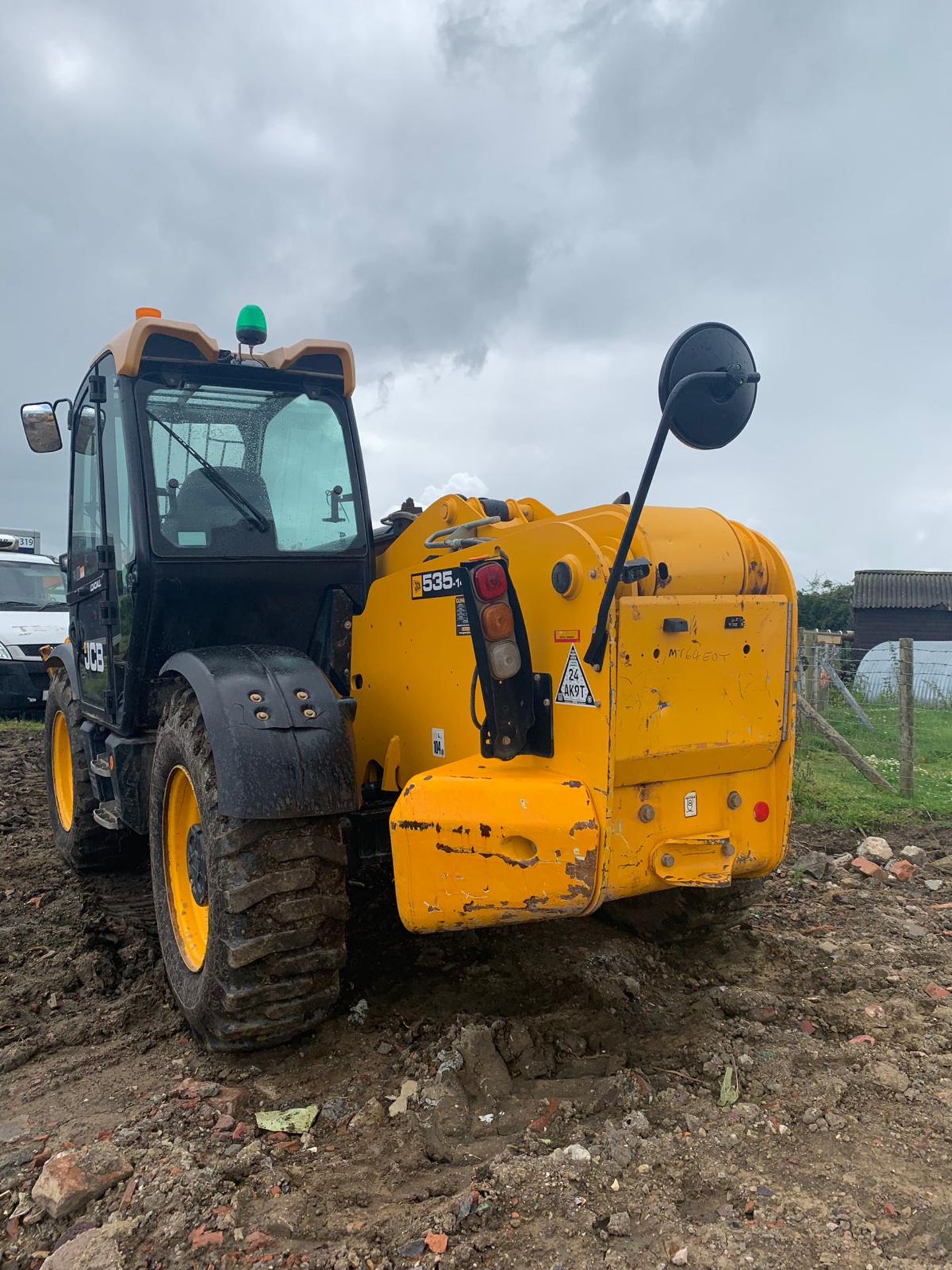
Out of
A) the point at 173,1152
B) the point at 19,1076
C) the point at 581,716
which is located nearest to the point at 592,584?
the point at 581,716

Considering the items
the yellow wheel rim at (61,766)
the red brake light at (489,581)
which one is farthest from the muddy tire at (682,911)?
the yellow wheel rim at (61,766)

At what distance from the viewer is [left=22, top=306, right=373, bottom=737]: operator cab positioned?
12.2 feet

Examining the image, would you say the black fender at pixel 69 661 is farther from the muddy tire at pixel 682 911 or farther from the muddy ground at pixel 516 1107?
the muddy tire at pixel 682 911

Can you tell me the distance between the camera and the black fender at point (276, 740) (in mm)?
2863

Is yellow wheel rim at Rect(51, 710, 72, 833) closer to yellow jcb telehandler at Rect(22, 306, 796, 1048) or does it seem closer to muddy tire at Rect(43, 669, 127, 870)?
muddy tire at Rect(43, 669, 127, 870)

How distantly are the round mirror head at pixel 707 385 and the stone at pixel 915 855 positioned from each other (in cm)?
412

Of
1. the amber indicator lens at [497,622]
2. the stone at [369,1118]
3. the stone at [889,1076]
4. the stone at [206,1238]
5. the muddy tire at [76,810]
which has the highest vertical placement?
the amber indicator lens at [497,622]

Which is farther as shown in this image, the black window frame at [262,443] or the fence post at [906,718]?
the fence post at [906,718]

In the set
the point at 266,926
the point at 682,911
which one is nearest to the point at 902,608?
the point at 682,911

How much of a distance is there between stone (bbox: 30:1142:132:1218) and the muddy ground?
0.05ft

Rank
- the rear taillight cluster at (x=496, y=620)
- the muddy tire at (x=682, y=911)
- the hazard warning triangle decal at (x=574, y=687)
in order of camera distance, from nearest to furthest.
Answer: the hazard warning triangle decal at (x=574, y=687)
the rear taillight cluster at (x=496, y=620)
the muddy tire at (x=682, y=911)

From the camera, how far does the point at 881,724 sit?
935 centimetres

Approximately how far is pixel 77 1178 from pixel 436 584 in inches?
79.2

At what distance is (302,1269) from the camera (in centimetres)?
203
